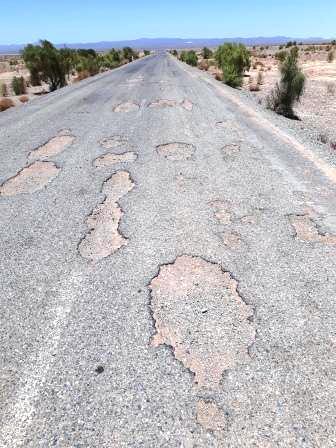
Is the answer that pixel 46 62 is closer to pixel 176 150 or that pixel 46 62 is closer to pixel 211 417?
pixel 176 150

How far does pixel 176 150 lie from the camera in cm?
681

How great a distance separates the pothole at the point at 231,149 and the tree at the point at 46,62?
16972 mm

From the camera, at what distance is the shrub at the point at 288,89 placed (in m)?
11.6

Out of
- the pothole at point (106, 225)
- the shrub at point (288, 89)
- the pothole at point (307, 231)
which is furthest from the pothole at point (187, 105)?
the pothole at point (307, 231)

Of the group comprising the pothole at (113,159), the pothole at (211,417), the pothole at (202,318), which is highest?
the pothole at (211,417)

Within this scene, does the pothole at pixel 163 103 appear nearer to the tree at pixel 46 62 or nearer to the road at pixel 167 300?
the road at pixel 167 300

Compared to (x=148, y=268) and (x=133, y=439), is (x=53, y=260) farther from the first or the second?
(x=133, y=439)

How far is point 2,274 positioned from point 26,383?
1414mm

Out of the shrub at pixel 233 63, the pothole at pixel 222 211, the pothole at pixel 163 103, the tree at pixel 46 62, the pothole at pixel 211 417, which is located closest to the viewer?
the pothole at pixel 211 417

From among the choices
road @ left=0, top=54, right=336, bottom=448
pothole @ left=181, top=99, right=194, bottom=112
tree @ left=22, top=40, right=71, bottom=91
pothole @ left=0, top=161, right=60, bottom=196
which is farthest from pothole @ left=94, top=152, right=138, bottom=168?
tree @ left=22, top=40, right=71, bottom=91

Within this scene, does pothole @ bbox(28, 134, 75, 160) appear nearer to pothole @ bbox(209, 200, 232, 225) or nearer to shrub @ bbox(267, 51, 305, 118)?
pothole @ bbox(209, 200, 232, 225)

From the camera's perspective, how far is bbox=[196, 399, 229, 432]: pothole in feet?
6.97

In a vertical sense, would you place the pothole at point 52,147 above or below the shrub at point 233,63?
above

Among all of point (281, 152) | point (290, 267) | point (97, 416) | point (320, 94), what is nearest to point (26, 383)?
point (97, 416)
